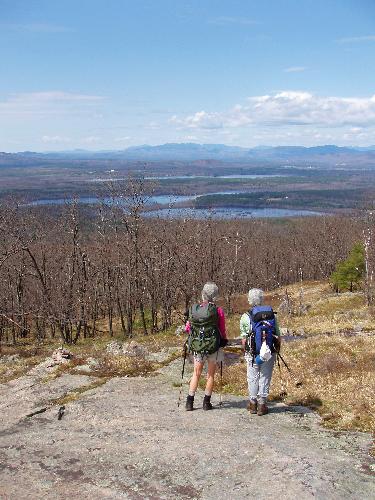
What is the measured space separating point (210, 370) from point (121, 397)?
2.85 m

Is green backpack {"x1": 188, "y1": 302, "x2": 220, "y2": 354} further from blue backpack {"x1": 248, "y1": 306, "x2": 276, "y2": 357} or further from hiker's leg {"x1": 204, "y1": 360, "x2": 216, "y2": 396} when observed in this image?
blue backpack {"x1": 248, "y1": 306, "x2": 276, "y2": 357}

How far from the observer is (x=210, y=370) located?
34.7 ft

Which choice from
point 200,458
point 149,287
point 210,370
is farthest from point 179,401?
point 149,287

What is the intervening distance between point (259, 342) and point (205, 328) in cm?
112

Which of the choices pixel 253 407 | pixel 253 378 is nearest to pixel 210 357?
pixel 253 378

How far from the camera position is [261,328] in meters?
10.1

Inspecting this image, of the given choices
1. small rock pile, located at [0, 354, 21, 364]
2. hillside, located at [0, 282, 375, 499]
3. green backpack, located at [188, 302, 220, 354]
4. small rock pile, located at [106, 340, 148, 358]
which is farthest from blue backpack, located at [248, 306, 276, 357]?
small rock pile, located at [0, 354, 21, 364]

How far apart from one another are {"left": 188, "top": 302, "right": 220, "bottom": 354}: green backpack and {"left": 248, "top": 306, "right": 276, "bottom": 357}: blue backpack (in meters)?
0.74

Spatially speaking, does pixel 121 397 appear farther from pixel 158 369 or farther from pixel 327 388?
pixel 327 388

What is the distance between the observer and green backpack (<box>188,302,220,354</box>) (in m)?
10.2

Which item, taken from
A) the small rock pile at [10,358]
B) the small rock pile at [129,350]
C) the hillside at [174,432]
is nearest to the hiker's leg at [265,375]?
the hillside at [174,432]

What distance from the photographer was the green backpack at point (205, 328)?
10.2 metres

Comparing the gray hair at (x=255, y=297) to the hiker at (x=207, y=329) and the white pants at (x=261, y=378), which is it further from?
the white pants at (x=261, y=378)

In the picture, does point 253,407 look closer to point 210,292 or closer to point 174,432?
point 174,432
